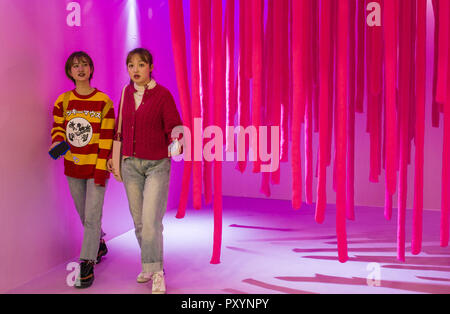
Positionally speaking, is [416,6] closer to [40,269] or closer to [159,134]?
[159,134]

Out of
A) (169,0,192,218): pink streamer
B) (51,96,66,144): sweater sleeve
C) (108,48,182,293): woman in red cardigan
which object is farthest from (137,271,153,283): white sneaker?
(51,96,66,144): sweater sleeve

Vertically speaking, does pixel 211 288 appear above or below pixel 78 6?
below

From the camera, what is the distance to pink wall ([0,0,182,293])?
2.21m

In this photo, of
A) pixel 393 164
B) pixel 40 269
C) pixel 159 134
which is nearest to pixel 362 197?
pixel 393 164

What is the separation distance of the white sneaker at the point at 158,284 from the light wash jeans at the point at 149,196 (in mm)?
27

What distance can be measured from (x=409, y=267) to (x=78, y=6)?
104 inches

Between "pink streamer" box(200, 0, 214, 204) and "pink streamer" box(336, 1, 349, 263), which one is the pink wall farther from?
"pink streamer" box(336, 1, 349, 263)

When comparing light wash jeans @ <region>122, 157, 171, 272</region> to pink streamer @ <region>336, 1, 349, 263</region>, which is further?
light wash jeans @ <region>122, 157, 171, 272</region>

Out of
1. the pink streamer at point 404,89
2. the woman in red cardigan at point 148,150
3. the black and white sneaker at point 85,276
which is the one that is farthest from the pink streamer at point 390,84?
the black and white sneaker at point 85,276

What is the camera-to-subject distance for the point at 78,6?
9.05 feet

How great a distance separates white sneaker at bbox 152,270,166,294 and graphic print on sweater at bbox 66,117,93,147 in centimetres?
82

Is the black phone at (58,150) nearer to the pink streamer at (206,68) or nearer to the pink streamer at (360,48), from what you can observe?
the pink streamer at (206,68)

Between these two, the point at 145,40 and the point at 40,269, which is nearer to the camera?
the point at 40,269
